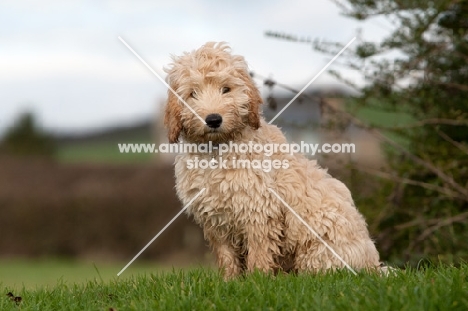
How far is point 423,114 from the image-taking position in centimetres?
1052

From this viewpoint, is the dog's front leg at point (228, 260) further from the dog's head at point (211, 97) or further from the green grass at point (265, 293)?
the dog's head at point (211, 97)

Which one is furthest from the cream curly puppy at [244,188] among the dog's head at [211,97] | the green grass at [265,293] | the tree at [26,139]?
the tree at [26,139]

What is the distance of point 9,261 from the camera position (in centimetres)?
2053

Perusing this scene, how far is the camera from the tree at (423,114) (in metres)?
9.47

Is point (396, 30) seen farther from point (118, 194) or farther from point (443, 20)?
point (118, 194)

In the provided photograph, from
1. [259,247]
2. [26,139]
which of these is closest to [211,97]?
[259,247]

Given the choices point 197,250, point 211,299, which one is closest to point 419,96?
point 211,299

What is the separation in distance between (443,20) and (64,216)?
13.0 metres

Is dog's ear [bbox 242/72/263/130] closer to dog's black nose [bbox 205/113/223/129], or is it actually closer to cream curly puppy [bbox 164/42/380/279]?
cream curly puppy [bbox 164/42/380/279]

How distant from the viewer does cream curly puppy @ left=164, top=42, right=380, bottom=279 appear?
643 centimetres

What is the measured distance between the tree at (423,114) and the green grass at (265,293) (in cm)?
330

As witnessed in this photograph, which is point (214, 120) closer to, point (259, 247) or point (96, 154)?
point (259, 247)

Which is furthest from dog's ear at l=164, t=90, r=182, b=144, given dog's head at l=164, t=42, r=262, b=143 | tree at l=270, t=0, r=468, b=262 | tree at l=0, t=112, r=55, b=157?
tree at l=0, t=112, r=55, b=157

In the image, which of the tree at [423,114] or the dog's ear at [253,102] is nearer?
the dog's ear at [253,102]
